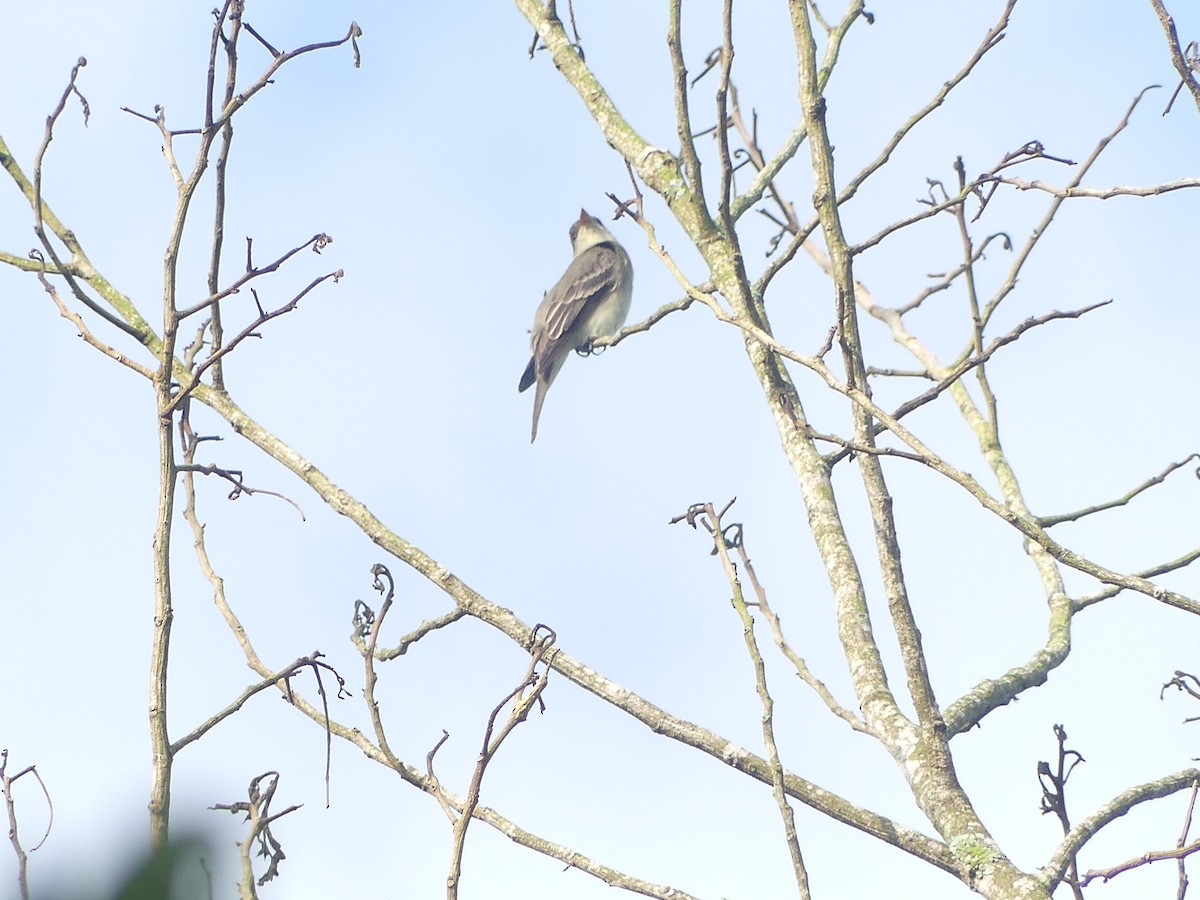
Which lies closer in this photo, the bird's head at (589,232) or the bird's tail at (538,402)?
the bird's tail at (538,402)

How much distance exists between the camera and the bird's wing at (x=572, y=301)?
1214 centimetres

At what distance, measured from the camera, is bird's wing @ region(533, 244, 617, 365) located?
39.8ft

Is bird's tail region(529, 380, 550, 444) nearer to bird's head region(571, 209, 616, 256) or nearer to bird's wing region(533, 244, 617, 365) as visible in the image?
bird's wing region(533, 244, 617, 365)

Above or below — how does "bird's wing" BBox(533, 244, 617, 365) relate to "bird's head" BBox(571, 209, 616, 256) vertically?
below

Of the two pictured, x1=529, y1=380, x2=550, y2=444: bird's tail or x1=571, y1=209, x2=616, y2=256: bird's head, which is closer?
x1=529, y1=380, x2=550, y2=444: bird's tail

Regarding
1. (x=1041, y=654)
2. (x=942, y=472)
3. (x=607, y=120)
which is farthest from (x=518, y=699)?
(x=607, y=120)

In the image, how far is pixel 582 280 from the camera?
1261 cm

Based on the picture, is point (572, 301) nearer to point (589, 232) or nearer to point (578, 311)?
point (578, 311)

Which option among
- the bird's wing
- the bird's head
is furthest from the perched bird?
the bird's head

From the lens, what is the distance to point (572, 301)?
1228cm

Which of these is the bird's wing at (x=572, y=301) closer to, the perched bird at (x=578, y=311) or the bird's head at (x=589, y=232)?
the perched bird at (x=578, y=311)

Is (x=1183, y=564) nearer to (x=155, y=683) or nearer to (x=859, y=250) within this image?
(x=859, y=250)

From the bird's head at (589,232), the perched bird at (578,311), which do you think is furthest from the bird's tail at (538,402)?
the bird's head at (589,232)

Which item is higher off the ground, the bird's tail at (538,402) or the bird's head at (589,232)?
the bird's head at (589,232)
